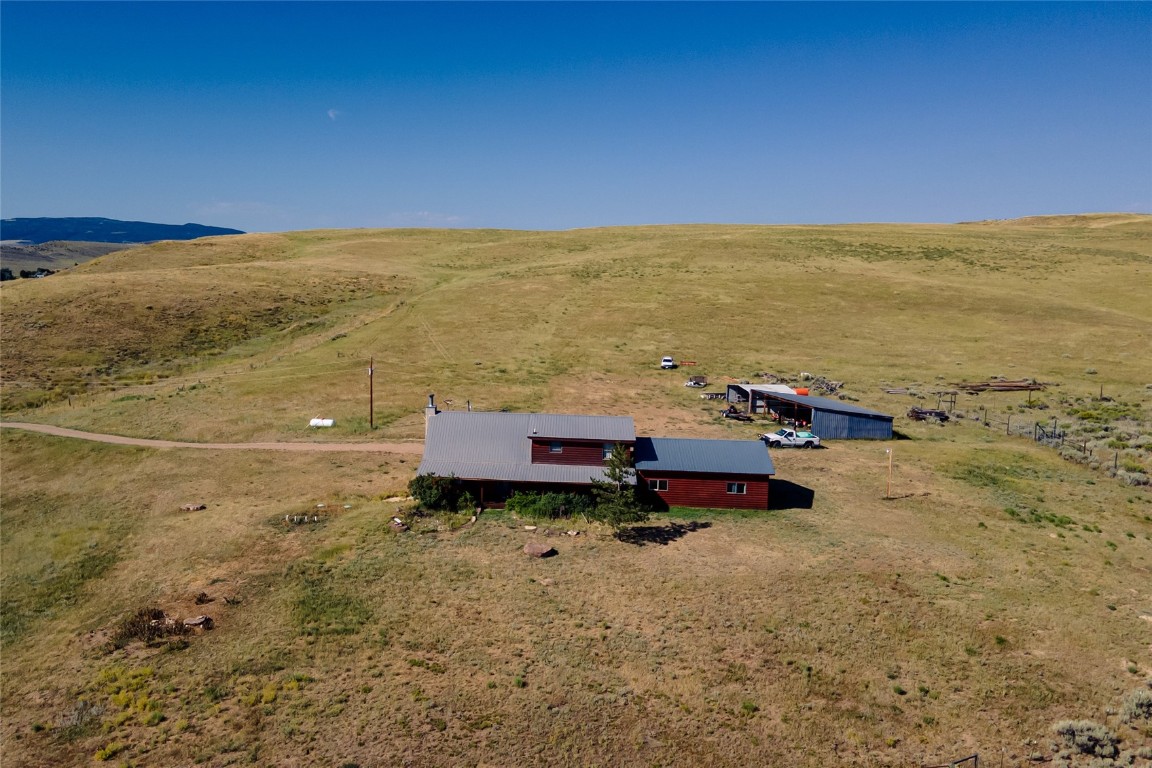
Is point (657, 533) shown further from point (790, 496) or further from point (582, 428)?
point (790, 496)

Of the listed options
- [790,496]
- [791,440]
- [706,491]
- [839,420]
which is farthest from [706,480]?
[839,420]

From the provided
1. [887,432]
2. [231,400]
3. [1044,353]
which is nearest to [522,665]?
[887,432]

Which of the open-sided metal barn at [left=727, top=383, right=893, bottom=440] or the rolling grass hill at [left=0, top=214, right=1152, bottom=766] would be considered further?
the open-sided metal barn at [left=727, top=383, right=893, bottom=440]

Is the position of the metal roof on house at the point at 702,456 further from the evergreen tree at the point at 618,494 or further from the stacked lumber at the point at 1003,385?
the stacked lumber at the point at 1003,385

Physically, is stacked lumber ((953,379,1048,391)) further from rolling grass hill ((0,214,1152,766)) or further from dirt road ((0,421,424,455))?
dirt road ((0,421,424,455))

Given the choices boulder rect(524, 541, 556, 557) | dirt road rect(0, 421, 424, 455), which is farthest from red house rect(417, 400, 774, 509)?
dirt road rect(0, 421, 424, 455)

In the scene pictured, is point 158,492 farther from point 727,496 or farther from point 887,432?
point 887,432
